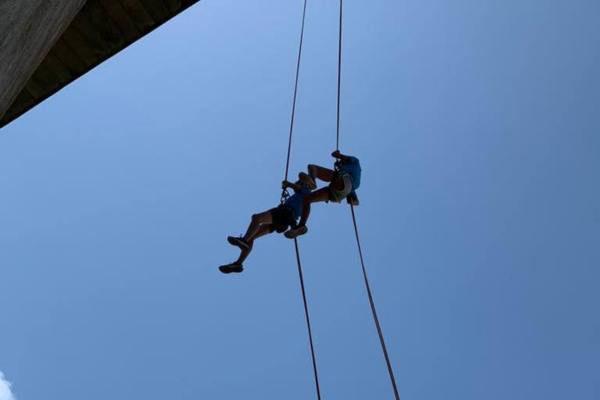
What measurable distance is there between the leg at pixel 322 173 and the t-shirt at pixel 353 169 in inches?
9.2

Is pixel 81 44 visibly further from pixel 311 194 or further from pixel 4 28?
pixel 4 28

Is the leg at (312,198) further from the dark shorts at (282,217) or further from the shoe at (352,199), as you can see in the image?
the shoe at (352,199)

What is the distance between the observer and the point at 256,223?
6.32 m

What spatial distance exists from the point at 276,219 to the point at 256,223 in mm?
297

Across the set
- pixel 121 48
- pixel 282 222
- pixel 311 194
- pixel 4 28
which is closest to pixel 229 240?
pixel 282 222

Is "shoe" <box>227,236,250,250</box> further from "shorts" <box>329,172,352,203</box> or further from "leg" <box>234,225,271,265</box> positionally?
"shorts" <box>329,172,352,203</box>

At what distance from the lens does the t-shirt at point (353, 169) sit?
6868mm

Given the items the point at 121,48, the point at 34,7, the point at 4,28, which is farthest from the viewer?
the point at 121,48

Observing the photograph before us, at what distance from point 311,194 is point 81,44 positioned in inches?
130

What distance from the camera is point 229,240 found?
6.09 m

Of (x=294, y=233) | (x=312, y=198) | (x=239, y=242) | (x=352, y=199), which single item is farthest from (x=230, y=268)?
(x=352, y=199)

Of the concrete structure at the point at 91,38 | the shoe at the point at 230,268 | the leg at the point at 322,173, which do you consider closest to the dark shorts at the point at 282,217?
the leg at the point at 322,173

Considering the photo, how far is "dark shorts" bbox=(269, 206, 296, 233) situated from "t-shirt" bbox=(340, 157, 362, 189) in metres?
0.98

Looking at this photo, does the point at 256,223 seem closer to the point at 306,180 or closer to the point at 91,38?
the point at 306,180
